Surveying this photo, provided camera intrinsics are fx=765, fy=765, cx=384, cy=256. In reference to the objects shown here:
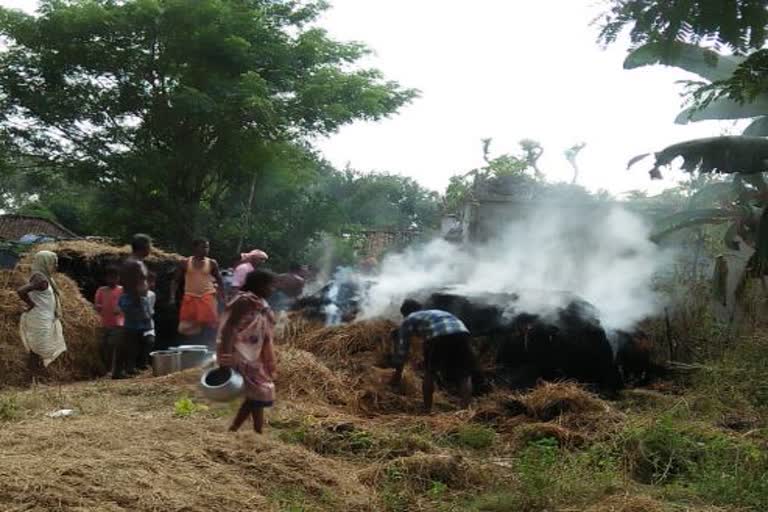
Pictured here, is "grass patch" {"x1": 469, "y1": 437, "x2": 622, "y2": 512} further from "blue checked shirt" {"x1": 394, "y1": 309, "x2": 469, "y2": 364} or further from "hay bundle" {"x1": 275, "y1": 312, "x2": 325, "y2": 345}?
"hay bundle" {"x1": 275, "y1": 312, "x2": 325, "y2": 345}

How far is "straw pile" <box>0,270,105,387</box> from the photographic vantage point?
8383mm

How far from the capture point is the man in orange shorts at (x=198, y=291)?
9031mm

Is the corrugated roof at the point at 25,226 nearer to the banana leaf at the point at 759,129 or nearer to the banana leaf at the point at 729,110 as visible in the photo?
the banana leaf at the point at 729,110

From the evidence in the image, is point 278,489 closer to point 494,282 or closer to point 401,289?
point 401,289

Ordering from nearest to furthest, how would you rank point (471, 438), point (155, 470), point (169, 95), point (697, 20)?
point (697, 20), point (155, 470), point (471, 438), point (169, 95)

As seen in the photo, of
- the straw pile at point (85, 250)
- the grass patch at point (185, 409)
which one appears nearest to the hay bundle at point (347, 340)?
the straw pile at point (85, 250)

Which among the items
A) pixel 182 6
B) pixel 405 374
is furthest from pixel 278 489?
pixel 182 6

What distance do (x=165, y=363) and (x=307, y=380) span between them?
6.01ft

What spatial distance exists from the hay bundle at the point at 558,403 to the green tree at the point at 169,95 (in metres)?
8.97

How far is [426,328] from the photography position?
760 cm

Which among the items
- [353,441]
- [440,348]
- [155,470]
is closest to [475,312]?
[440,348]

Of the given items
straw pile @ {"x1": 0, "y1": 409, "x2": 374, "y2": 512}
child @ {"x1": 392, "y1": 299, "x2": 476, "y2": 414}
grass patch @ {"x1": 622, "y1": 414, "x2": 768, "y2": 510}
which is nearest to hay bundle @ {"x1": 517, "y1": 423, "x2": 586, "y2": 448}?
grass patch @ {"x1": 622, "y1": 414, "x2": 768, "y2": 510}

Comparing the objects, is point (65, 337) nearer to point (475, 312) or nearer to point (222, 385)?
point (222, 385)

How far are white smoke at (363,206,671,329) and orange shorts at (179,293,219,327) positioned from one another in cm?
247
